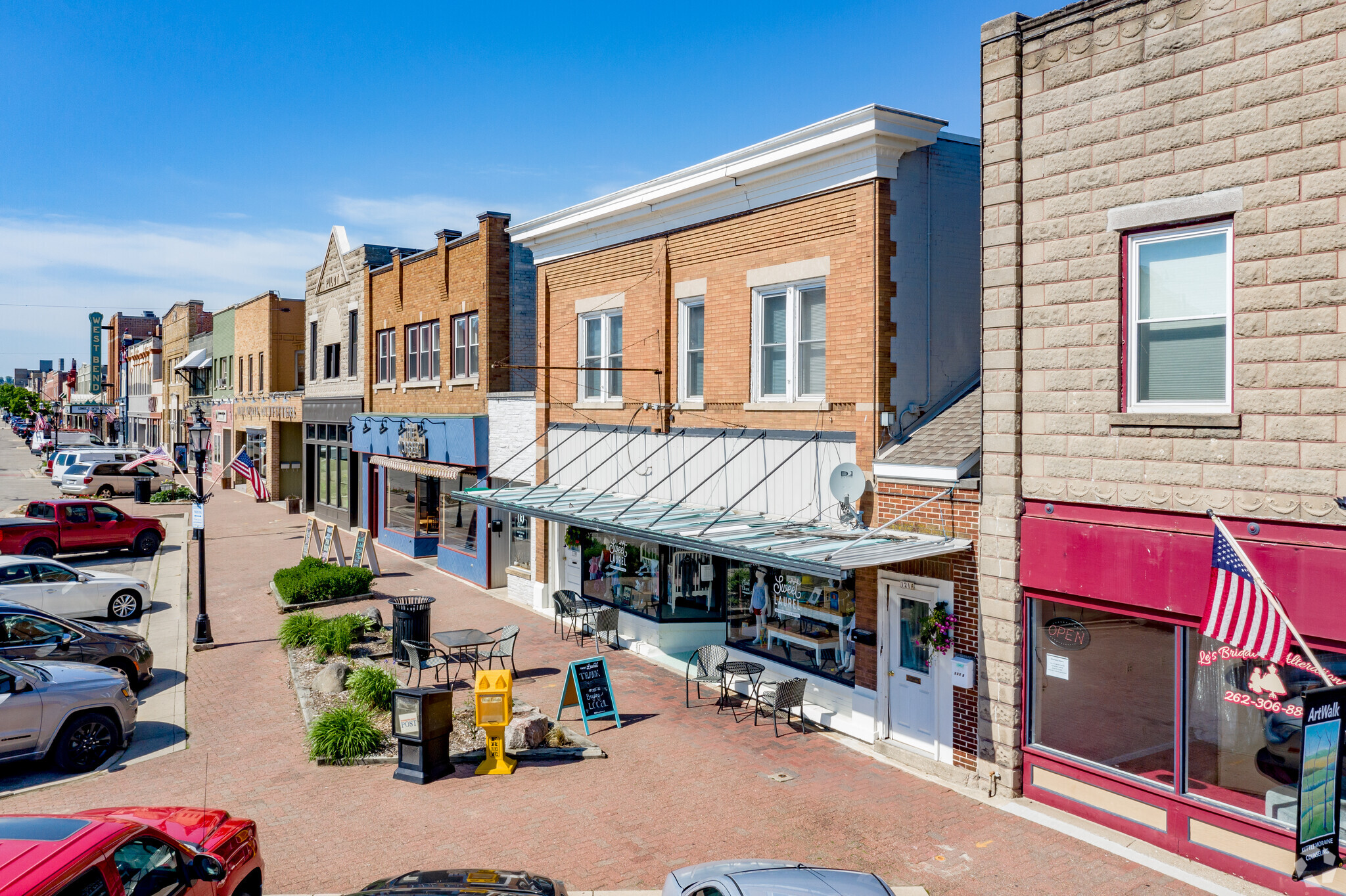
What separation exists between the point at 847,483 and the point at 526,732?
5.26 metres

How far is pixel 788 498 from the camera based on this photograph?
1426 centimetres

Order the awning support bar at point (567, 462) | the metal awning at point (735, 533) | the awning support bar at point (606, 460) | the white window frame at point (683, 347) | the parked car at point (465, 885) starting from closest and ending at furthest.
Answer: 1. the parked car at point (465, 885)
2. the metal awning at point (735, 533)
3. the white window frame at point (683, 347)
4. the awning support bar at point (606, 460)
5. the awning support bar at point (567, 462)

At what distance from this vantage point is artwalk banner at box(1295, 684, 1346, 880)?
6957 mm

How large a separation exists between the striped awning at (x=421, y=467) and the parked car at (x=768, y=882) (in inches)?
732

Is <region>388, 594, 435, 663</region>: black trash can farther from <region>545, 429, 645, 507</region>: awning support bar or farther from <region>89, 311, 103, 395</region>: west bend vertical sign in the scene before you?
<region>89, 311, 103, 395</region>: west bend vertical sign

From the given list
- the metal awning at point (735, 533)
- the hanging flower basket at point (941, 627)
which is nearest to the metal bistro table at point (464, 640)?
the metal awning at point (735, 533)

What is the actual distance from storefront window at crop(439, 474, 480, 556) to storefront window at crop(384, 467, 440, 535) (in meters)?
0.98

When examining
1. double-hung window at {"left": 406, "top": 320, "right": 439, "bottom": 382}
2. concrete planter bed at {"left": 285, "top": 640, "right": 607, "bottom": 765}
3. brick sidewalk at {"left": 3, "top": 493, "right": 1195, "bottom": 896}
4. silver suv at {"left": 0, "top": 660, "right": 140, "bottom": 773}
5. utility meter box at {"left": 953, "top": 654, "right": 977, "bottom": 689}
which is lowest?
brick sidewalk at {"left": 3, "top": 493, "right": 1195, "bottom": 896}

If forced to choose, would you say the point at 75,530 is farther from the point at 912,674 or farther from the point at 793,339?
the point at 912,674

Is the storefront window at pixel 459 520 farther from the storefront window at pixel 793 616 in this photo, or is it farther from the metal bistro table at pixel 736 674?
the metal bistro table at pixel 736 674

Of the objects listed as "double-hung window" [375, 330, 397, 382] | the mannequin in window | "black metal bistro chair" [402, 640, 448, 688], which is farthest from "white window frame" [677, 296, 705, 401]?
"double-hung window" [375, 330, 397, 382]

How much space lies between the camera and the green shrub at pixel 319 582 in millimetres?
21027

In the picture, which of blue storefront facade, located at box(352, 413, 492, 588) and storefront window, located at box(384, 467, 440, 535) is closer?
blue storefront facade, located at box(352, 413, 492, 588)

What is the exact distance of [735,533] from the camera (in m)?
13.1
